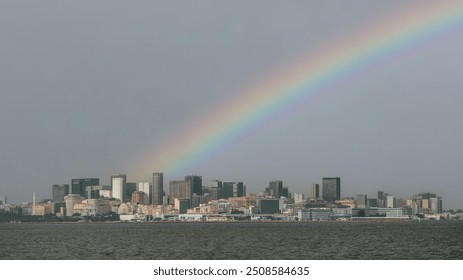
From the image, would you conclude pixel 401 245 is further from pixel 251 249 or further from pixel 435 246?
pixel 251 249
